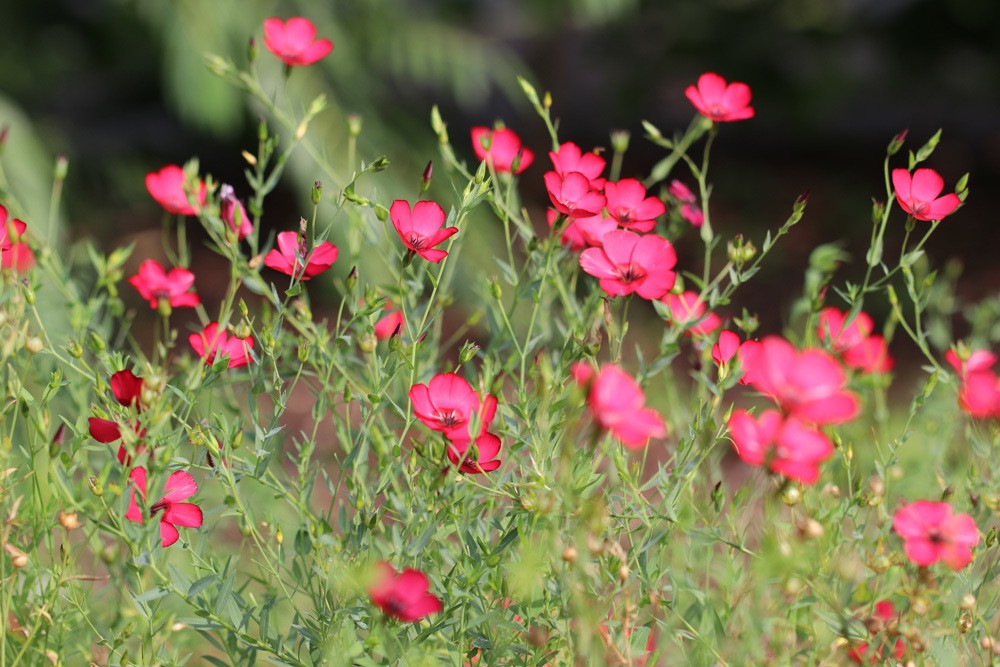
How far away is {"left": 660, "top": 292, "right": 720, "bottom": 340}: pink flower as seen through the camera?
0.83 m

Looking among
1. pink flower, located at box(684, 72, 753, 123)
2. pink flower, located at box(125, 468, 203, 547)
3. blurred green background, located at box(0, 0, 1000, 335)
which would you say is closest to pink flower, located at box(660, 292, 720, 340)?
pink flower, located at box(684, 72, 753, 123)

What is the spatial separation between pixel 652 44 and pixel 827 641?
12.8 ft

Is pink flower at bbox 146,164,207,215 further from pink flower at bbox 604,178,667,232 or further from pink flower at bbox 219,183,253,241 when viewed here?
pink flower at bbox 604,178,667,232

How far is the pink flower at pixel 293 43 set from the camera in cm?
97

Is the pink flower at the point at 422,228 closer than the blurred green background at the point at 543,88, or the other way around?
the pink flower at the point at 422,228

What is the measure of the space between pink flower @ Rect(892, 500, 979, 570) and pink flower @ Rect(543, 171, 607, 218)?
31cm

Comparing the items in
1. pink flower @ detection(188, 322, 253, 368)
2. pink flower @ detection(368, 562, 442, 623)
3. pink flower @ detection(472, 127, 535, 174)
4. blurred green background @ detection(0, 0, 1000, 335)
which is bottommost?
blurred green background @ detection(0, 0, 1000, 335)

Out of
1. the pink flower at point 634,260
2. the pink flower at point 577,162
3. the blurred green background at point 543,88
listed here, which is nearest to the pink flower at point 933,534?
the pink flower at point 634,260

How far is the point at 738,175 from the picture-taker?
16.0 feet

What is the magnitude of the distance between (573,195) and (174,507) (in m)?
0.38

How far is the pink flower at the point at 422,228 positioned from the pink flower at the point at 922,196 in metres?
0.36

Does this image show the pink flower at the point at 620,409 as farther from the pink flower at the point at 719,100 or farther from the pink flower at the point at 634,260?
the pink flower at the point at 719,100

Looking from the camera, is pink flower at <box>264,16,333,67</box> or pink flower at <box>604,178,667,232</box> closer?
pink flower at <box>604,178,667,232</box>

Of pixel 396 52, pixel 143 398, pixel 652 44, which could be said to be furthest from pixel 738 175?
pixel 143 398
